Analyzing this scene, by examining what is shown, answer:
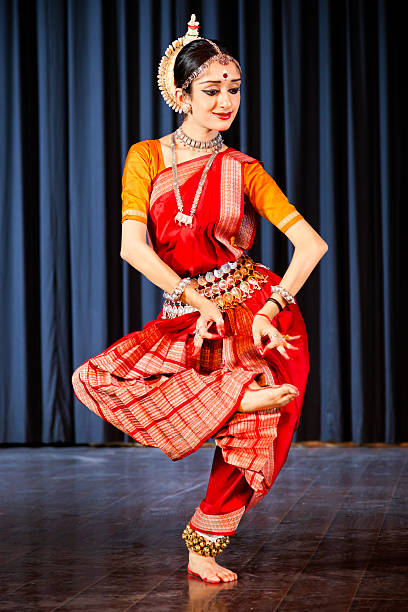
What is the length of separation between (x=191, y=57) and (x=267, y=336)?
719 mm

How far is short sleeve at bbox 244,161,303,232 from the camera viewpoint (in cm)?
212

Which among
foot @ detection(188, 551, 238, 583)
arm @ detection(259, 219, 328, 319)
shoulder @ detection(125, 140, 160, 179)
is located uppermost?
shoulder @ detection(125, 140, 160, 179)

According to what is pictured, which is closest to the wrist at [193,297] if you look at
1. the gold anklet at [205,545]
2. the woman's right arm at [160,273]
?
the woman's right arm at [160,273]

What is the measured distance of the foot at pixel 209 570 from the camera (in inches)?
82.7

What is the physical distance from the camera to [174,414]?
1995mm

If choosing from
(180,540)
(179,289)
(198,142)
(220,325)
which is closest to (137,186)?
(198,142)

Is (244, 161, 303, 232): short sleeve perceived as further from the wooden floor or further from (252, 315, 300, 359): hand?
the wooden floor

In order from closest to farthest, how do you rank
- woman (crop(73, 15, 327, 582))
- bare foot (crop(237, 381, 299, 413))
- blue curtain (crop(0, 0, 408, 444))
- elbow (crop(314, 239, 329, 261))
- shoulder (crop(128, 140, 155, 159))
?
bare foot (crop(237, 381, 299, 413)) < woman (crop(73, 15, 327, 582)) < elbow (crop(314, 239, 329, 261)) < shoulder (crop(128, 140, 155, 159)) < blue curtain (crop(0, 0, 408, 444))

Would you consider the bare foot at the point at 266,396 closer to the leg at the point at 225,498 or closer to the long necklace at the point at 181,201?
the leg at the point at 225,498

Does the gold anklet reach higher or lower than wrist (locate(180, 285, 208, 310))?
lower

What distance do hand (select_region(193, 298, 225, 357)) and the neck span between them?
0.46m

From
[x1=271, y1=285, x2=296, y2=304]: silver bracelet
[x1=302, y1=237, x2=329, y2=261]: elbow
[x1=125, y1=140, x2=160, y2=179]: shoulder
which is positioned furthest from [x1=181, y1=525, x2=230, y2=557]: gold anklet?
[x1=125, y1=140, x2=160, y2=179]: shoulder

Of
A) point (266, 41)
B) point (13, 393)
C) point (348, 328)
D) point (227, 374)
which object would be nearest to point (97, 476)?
point (13, 393)

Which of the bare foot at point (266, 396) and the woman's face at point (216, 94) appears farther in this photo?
the woman's face at point (216, 94)
